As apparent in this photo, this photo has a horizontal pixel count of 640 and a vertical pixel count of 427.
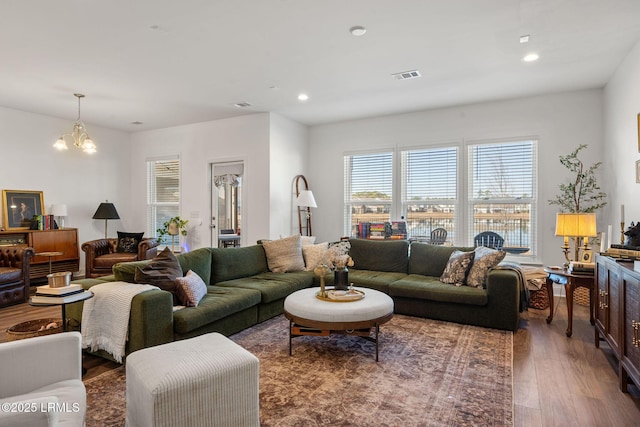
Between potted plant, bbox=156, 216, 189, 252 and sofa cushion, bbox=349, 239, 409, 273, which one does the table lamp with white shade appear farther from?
sofa cushion, bbox=349, 239, 409, 273

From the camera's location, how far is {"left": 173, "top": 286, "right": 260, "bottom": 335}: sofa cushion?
2811 mm

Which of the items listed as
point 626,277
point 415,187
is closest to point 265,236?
point 415,187

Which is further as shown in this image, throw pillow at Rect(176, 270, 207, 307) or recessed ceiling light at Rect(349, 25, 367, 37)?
recessed ceiling light at Rect(349, 25, 367, 37)

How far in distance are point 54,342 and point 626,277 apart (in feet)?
10.9

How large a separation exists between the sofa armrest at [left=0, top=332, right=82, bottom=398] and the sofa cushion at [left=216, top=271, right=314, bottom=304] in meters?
2.08

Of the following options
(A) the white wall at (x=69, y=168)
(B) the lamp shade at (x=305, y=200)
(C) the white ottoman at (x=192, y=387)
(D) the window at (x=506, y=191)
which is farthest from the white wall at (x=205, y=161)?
(C) the white ottoman at (x=192, y=387)

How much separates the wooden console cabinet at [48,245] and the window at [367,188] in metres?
4.78

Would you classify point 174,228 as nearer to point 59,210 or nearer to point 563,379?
point 59,210

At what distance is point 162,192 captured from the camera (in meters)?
7.23

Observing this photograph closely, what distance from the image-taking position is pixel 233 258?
418 cm

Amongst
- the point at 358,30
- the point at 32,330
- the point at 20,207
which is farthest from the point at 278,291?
the point at 20,207

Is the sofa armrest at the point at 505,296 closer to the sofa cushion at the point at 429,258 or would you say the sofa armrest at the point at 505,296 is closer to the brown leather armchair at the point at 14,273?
the sofa cushion at the point at 429,258

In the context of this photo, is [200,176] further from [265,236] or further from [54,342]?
[54,342]

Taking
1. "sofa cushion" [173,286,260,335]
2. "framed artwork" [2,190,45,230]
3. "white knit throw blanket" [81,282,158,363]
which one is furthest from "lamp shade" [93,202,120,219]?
"white knit throw blanket" [81,282,158,363]
